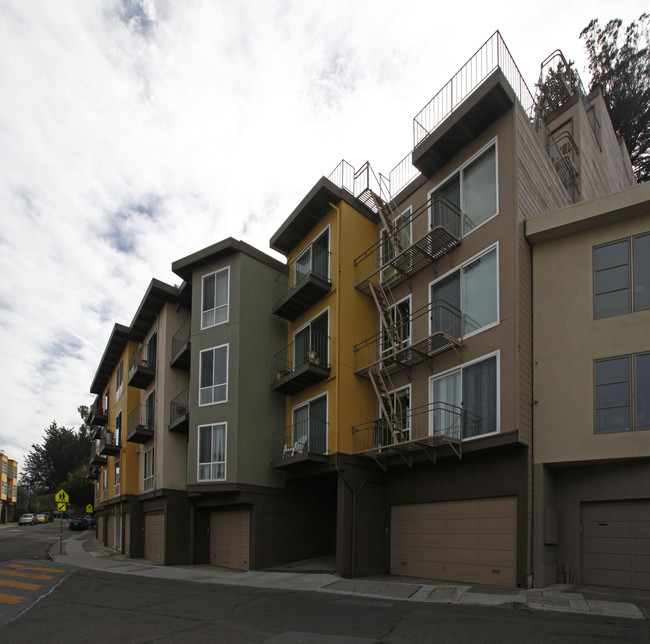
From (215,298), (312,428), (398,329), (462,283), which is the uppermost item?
(215,298)

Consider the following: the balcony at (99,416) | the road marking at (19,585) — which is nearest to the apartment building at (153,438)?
the road marking at (19,585)

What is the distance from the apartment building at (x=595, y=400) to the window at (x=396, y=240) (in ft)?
17.4

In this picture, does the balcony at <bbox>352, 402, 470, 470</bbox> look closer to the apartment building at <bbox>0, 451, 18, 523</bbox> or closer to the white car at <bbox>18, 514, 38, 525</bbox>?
the white car at <bbox>18, 514, 38, 525</bbox>

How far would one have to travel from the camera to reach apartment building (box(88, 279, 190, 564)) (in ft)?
76.5

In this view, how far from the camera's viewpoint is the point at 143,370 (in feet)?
89.0

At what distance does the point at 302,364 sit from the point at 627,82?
24582 millimetres

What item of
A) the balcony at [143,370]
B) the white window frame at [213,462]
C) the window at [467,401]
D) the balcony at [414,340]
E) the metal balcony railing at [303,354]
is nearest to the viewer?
the window at [467,401]

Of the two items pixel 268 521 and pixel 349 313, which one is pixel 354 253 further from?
pixel 268 521

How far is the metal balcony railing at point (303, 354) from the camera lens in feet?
63.0

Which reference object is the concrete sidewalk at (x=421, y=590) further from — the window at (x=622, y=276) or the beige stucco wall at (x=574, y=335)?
the window at (x=622, y=276)

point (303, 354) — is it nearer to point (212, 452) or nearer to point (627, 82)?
point (212, 452)

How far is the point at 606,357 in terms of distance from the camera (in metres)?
13.0

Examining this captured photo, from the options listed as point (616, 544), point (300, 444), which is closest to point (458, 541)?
point (616, 544)

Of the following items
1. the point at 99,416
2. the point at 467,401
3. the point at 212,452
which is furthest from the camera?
the point at 99,416
